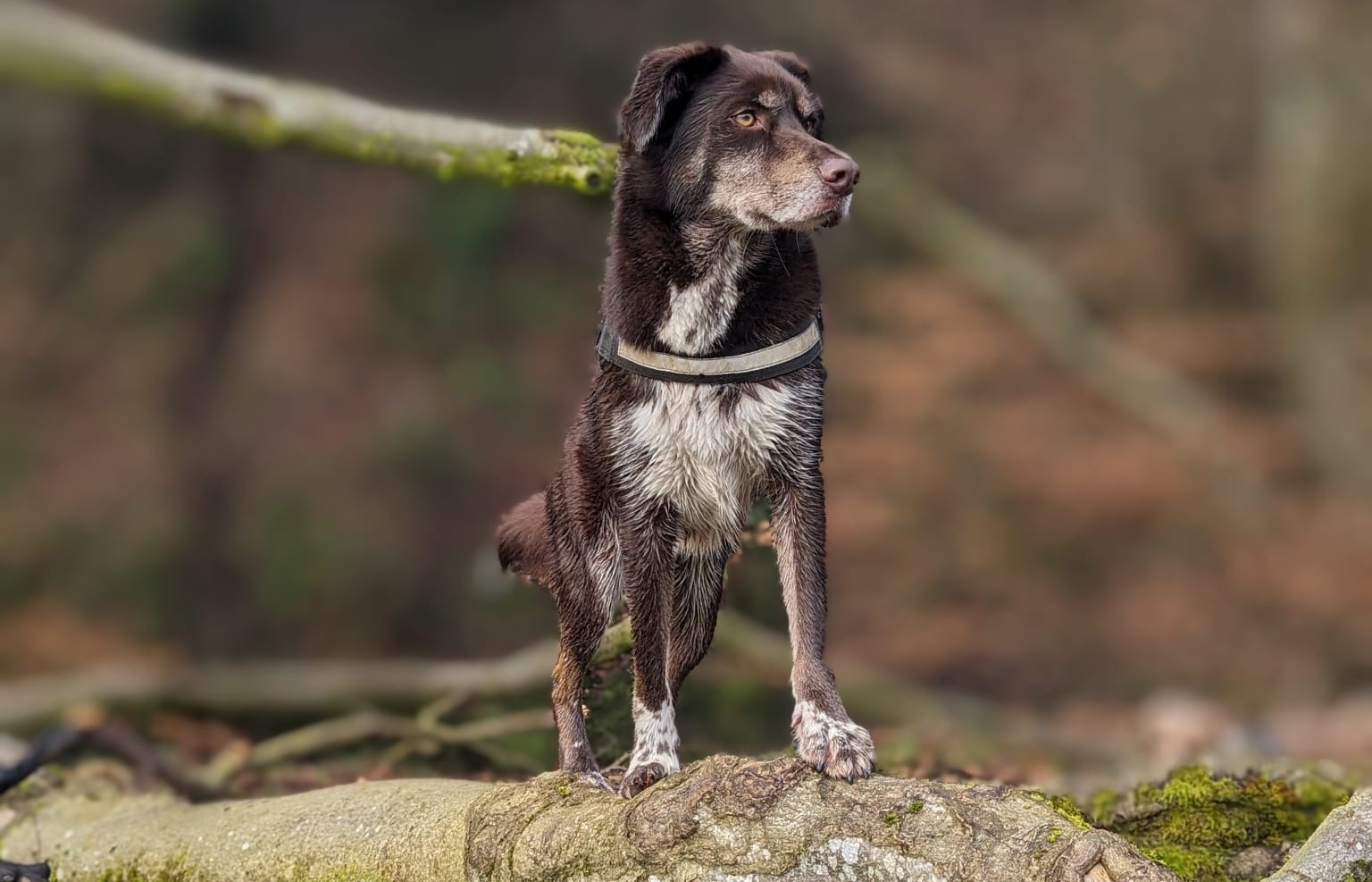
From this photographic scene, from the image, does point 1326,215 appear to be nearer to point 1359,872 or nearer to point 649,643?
point 1359,872

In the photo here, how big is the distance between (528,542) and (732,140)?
4.84 ft

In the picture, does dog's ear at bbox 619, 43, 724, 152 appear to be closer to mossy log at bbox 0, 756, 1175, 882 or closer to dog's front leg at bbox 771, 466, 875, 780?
dog's front leg at bbox 771, 466, 875, 780

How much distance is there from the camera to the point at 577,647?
4191mm

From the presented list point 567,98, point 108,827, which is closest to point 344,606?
point 567,98

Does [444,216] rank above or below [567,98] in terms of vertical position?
below

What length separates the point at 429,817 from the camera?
13.3 feet

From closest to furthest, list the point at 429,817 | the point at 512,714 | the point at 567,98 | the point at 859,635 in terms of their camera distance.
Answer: the point at 429,817 → the point at 512,714 → the point at 859,635 → the point at 567,98

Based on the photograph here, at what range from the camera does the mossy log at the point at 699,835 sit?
333 cm

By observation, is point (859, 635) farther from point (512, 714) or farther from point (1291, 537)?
point (512, 714)

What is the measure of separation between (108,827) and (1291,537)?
47.9 feet

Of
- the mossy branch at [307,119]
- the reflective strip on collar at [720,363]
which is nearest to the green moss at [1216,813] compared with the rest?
the reflective strip on collar at [720,363]

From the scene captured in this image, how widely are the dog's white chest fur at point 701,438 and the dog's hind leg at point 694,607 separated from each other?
31cm

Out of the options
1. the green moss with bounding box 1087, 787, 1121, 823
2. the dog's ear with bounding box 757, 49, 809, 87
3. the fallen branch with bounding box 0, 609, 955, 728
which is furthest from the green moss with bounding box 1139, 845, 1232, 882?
the fallen branch with bounding box 0, 609, 955, 728

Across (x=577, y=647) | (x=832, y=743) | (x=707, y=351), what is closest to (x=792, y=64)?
(x=707, y=351)
